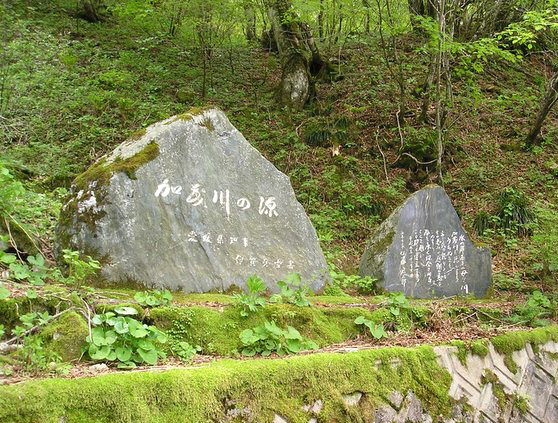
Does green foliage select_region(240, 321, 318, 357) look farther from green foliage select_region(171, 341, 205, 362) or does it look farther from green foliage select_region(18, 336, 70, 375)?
green foliage select_region(18, 336, 70, 375)

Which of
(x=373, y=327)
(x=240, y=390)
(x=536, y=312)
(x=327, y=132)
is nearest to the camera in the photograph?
(x=240, y=390)

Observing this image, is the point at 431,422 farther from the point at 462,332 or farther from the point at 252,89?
the point at 252,89

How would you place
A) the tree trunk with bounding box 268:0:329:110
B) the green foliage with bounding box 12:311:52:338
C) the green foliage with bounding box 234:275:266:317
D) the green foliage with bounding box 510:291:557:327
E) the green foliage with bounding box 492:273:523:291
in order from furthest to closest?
the tree trunk with bounding box 268:0:329:110
the green foliage with bounding box 492:273:523:291
the green foliage with bounding box 510:291:557:327
the green foliage with bounding box 234:275:266:317
the green foliage with bounding box 12:311:52:338

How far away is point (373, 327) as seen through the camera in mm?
4609

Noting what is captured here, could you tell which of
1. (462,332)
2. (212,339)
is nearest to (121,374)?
(212,339)

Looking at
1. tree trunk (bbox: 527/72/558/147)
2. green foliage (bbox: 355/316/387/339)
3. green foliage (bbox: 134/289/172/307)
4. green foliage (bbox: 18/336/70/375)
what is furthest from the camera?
tree trunk (bbox: 527/72/558/147)

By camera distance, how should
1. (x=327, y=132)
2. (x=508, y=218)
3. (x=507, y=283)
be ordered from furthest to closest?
(x=327, y=132) < (x=508, y=218) < (x=507, y=283)

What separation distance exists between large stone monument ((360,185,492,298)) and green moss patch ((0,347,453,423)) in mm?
2249

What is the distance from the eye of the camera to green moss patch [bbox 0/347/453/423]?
2455 mm

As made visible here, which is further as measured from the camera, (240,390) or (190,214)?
(190,214)

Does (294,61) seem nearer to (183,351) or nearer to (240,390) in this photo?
(183,351)

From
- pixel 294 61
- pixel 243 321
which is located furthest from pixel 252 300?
pixel 294 61

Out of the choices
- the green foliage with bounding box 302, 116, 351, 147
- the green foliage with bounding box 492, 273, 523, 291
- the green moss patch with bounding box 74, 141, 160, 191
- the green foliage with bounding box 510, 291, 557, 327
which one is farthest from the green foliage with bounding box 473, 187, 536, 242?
the green moss patch with bounding box 74, 141, 160, 191

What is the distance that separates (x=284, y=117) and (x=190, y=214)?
27.1 ft
